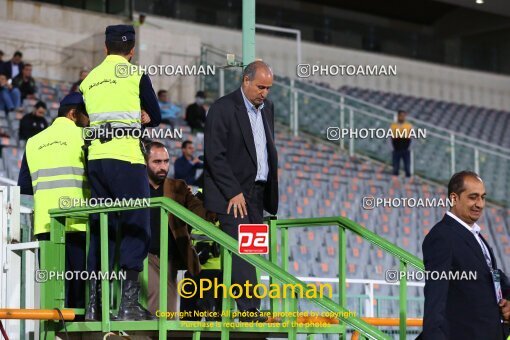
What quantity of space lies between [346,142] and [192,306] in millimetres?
14244

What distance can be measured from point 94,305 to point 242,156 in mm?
1371

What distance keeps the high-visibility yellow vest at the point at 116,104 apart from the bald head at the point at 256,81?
2.36ft

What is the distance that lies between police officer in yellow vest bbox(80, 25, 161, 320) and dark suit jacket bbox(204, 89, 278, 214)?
41 cm

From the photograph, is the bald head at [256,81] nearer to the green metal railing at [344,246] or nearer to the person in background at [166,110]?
the green metal railing at [344,246]

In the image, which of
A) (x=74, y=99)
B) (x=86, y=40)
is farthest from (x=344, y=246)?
(x=86, y=40)

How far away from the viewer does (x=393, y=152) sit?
2189 cm

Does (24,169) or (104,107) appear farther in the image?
(24,169)

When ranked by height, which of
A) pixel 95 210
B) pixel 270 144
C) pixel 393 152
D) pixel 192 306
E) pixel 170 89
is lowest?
pixel 192 306

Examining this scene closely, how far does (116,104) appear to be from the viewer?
7.71 meters

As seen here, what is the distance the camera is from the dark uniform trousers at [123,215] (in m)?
7.52

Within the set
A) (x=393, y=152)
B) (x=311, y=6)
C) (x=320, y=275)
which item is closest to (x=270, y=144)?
(x=320, y=275)

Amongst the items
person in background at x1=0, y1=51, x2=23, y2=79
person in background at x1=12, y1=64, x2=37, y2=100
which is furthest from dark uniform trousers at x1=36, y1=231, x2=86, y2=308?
person in background at x1=0, y1=51, x2=23, y2=79

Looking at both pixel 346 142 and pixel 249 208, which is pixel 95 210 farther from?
pixel 346 142

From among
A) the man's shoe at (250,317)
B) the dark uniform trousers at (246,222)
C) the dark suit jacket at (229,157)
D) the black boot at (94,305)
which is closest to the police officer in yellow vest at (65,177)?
the black boot at (94,305)
